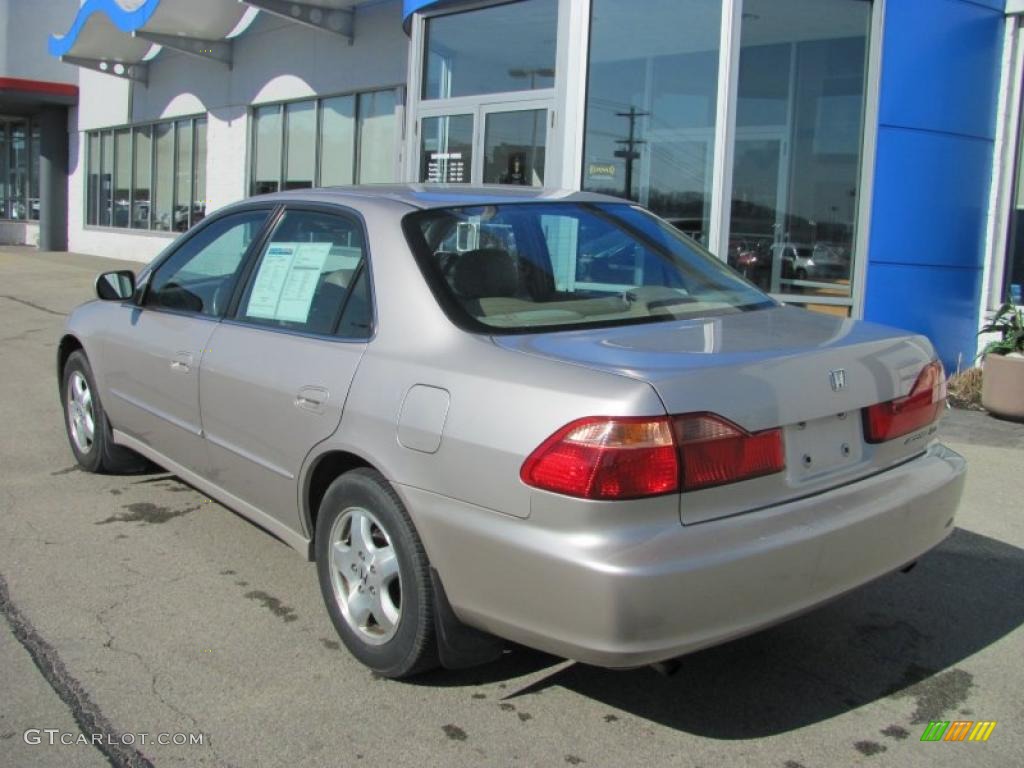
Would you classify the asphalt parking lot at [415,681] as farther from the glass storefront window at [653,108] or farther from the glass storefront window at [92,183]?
the glass storefront window at [92,183]

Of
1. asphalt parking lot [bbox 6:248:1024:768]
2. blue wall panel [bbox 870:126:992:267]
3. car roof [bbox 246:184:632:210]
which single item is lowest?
asphalt parking lot [bbox 6:248:1024:768]

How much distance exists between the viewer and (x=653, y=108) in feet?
32.0

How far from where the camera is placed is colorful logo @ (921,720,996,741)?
3117 millimetres

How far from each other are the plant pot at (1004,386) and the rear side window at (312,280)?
18.7ft

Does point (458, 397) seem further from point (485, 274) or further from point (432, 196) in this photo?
point (432, 196)

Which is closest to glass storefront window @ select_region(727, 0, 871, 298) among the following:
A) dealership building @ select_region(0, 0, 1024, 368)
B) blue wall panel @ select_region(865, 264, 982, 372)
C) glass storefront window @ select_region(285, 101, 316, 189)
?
dealership building @ select_region(0, 0, 1024, 368)

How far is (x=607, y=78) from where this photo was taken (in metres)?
9.73

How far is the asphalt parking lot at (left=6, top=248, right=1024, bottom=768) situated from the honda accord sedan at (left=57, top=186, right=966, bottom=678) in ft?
0.90

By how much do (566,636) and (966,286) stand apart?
7657 mm

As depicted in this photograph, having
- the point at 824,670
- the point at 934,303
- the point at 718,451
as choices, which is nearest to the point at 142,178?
the point at 934,303

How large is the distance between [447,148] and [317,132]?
700cm

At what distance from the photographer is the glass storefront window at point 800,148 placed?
9.00 metres

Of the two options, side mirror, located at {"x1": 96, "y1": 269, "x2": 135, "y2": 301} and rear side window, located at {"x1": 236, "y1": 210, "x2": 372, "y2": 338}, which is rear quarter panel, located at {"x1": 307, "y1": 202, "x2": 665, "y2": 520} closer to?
rear side window, located at {"x1": 236, "y1": 210, "x2": 372, "y2": 338}

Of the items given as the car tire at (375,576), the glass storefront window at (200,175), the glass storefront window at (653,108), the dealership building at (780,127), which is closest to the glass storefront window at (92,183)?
the glass storefront window at (200,175)
